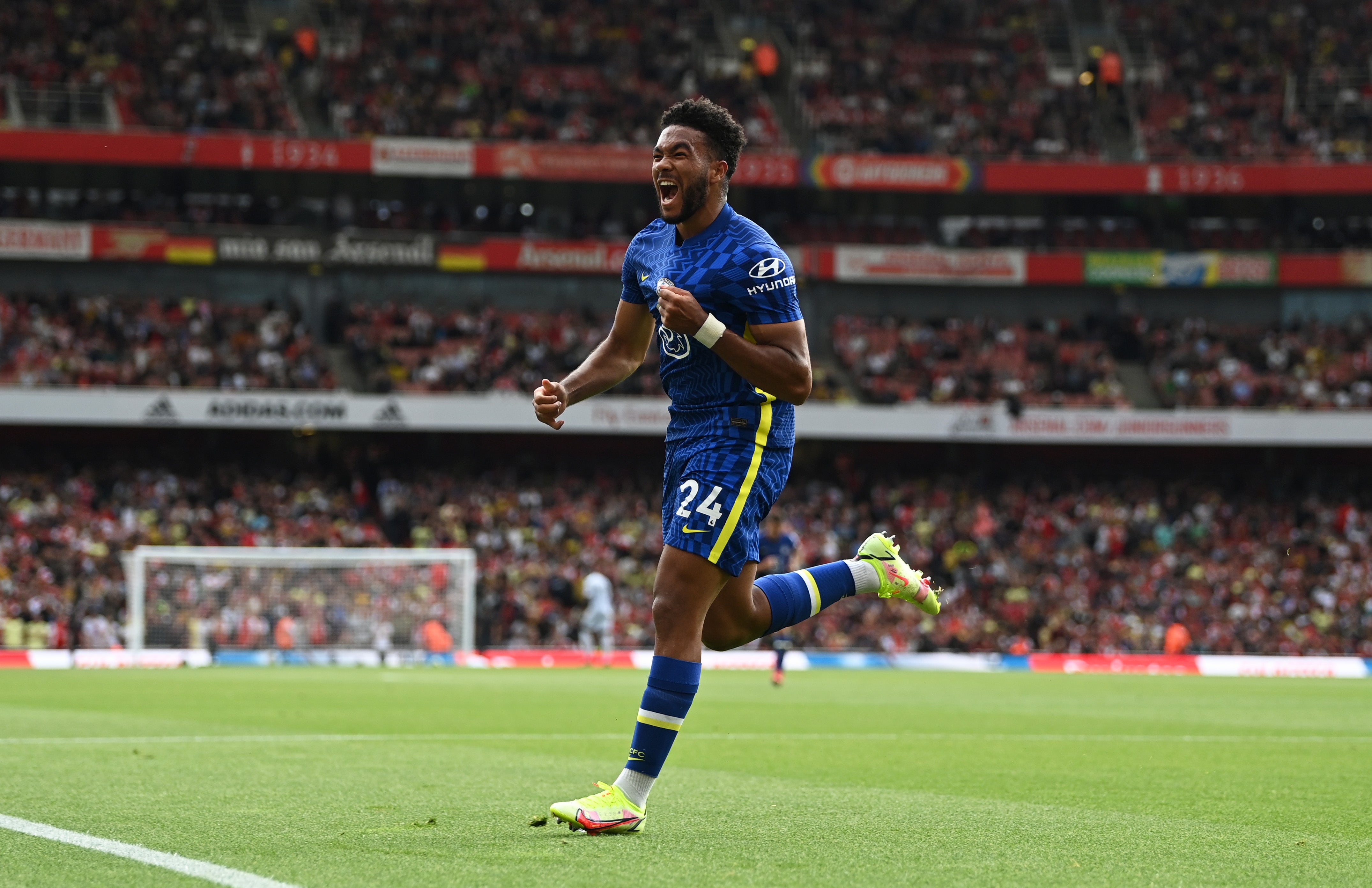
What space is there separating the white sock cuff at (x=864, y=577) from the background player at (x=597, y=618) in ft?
73.3

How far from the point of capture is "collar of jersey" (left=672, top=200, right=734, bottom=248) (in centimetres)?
611

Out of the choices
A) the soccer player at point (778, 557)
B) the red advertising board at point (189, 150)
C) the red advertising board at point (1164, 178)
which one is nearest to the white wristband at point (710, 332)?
the soccer player at point (778, 557)

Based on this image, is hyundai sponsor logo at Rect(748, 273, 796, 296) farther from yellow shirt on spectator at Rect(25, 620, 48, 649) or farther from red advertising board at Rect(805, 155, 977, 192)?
red advertising board at Rect(805, 155, 977, 192)

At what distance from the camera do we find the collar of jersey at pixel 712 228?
20.0 ft

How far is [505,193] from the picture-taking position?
4431 centimetres

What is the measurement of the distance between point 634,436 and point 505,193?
8.19 metres

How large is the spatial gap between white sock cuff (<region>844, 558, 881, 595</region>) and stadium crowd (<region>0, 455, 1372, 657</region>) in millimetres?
25048

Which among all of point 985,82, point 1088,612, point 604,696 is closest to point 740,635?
point 604,696

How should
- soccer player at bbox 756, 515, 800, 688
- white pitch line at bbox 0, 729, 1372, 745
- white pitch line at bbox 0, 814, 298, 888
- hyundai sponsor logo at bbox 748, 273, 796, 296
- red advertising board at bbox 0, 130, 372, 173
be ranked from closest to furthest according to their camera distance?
white pitch line at bbox 0, 814, 298, 888, hyundai sponsor logo at bbox 748, 273, 796, 296, white pitch line at bbox 0, 729, 1372, 745, soccer player at bbox 756, 515, 800, 688, red advertising board at bbox 0, 130, 372, 173

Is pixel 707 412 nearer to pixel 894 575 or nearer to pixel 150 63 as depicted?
pixel 894 575

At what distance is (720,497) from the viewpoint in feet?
19.1

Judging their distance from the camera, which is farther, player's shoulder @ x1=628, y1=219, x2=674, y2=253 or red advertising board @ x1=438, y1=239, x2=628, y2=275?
red advertising board @ x1=438, y1=239, x2=628, y2=275

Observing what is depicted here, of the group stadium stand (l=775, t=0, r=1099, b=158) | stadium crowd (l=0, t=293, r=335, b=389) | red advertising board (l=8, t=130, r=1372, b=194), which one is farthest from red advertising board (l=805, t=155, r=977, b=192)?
stadium crowd (l=0, t=293, r=335, b=389)

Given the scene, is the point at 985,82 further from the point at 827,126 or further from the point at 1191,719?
the point at 1191,719
